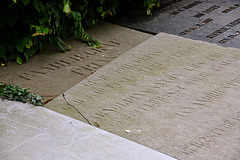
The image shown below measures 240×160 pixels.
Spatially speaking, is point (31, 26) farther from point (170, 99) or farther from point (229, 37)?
point (229, 37)

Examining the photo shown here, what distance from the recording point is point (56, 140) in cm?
291

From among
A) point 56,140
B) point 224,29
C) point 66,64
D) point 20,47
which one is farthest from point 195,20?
point 56,140

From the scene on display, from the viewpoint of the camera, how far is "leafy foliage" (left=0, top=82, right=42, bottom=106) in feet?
11.3

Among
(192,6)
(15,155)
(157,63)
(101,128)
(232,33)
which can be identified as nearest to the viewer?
(15,155)

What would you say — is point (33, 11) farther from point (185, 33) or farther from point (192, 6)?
point (192, 6)

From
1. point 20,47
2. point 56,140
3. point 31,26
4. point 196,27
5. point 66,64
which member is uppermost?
point 31,26

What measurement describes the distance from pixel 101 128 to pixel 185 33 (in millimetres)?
2501

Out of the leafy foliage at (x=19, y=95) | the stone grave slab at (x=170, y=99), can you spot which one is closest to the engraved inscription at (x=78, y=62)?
the stone grave slab at (x=170, y=99)

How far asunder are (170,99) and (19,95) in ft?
4.45

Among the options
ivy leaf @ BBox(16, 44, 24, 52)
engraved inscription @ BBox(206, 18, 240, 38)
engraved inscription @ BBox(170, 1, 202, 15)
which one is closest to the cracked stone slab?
ivy leaf @ BBox(16, 44, 24, 52)

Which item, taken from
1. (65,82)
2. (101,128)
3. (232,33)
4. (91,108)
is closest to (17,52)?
(65,82)

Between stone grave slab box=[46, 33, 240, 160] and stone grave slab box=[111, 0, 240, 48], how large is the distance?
55 centimetres

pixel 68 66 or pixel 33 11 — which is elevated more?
pixel 33 11

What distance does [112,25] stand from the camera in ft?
17.7
